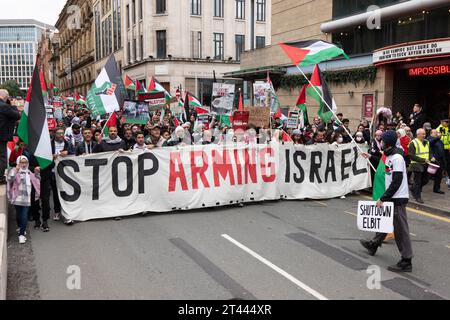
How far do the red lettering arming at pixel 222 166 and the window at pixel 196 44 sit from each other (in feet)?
113

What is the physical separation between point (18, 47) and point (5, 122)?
628 feet

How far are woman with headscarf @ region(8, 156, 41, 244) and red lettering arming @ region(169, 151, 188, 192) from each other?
2.80 m

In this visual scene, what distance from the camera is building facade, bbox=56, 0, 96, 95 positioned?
231ft

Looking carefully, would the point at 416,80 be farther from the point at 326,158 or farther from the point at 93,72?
the point at 93,72

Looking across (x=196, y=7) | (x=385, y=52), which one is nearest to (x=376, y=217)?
(x=385, y=52)

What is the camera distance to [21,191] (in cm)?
754

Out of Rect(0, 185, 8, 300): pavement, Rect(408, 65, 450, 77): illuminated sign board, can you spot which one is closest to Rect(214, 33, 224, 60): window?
Rect(408, 65, 450, 77): illuminated sign board

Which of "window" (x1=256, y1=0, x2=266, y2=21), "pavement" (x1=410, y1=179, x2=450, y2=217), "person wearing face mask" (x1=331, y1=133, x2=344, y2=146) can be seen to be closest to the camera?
"pavement" (x1=410, y1=179, x2=450, y2=217)

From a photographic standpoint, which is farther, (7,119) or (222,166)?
(222,166)

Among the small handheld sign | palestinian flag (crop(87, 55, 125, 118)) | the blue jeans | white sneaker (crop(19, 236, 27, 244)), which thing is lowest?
white sneaker (crop(19, 236, 27, 244))

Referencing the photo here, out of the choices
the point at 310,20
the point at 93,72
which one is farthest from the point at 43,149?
the point at 93,72

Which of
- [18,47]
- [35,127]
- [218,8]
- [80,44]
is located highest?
[18,47]

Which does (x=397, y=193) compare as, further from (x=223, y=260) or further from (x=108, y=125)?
(x=108, y=125)

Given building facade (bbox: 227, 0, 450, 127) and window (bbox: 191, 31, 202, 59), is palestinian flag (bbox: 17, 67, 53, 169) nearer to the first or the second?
building facade (bbox: 227, 0, 450, 127)
